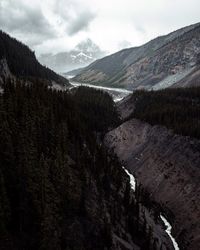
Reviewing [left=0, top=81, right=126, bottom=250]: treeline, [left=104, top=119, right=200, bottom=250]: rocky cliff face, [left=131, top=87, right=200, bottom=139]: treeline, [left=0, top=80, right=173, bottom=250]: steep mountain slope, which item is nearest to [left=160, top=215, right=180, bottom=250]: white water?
[left=104, top=119, right=200, bottom=250]: rocky cliff face

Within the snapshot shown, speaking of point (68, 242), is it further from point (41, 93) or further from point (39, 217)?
point (41, 93)

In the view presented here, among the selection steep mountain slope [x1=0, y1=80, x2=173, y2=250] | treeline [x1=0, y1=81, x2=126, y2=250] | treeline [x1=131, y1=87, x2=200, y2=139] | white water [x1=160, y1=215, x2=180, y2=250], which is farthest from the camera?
treeline [x1=131, y1=87, x2=200, y2=139]

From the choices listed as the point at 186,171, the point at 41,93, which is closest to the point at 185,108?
the point at 186,171

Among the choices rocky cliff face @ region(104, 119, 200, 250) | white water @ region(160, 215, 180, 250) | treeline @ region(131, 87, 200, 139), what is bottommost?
white water @ region(160, 215, 180, 250)

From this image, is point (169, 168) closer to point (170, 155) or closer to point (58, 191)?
point (170, 155)

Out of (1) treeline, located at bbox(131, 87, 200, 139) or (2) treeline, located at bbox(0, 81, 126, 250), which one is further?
(1) treeline, located at bbox(131, 87, 200, 139)

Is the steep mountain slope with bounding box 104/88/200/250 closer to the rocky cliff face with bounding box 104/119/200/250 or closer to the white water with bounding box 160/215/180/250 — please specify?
the rocky cliff face with bounding box 104/119/200/250

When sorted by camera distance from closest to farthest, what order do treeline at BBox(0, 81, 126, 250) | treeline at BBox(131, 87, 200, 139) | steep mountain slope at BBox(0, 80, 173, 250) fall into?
treeline at BBox(0, 81, 126, 250) < steep mountain slope at BBox(0, 80, 173, 250) < treeline at BBox(131, 87, 200, 139)

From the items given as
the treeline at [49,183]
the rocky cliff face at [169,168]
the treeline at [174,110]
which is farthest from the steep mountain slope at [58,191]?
the treeline at [174,110]
